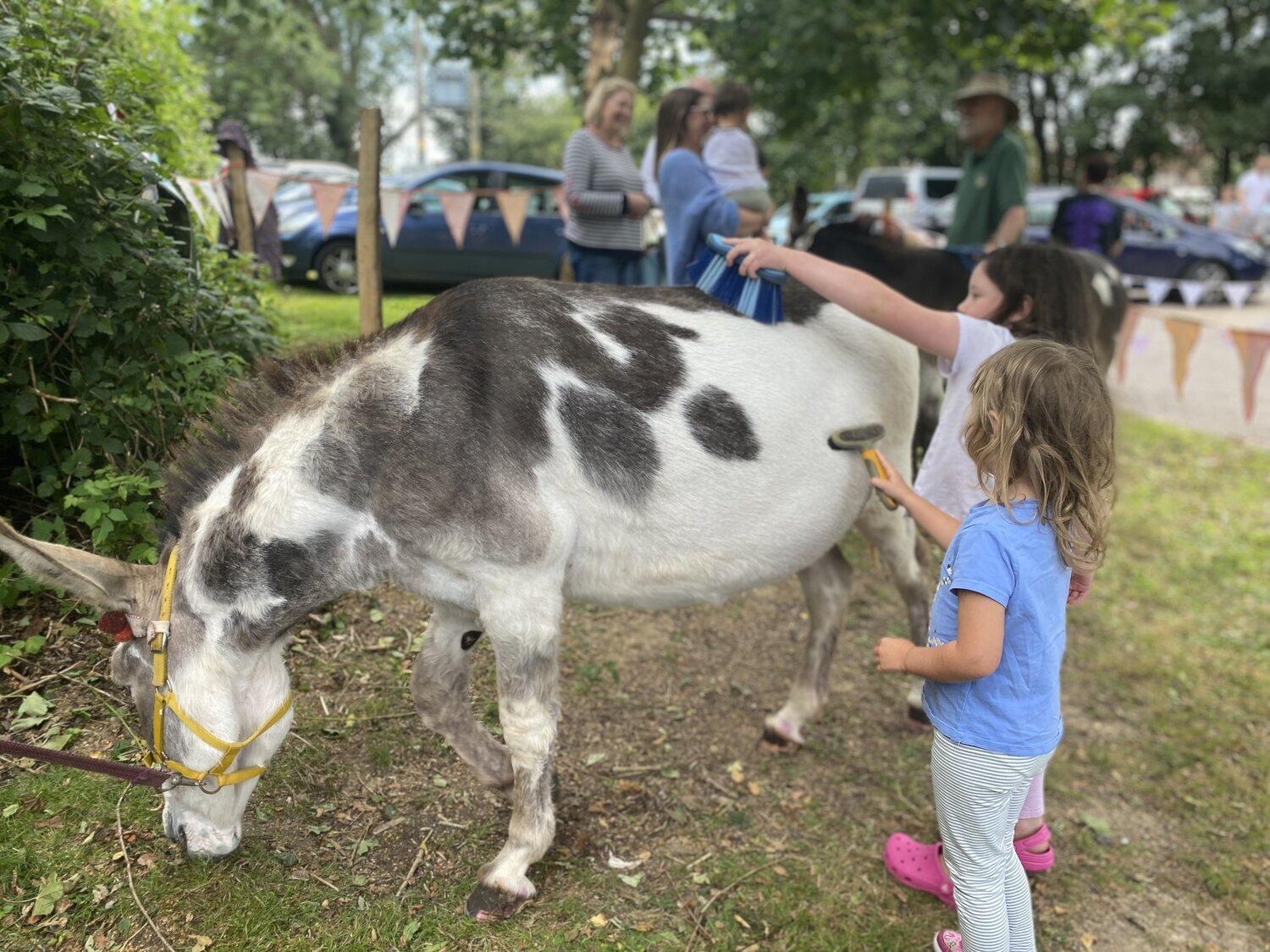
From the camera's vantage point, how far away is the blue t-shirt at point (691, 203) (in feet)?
13.6

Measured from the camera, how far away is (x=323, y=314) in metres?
5.57

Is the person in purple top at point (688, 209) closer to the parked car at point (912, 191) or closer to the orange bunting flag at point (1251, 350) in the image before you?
the orange bunting flag at point (1251, 350)

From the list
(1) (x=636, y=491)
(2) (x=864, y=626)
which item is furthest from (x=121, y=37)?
(2) (x=864, y=626)

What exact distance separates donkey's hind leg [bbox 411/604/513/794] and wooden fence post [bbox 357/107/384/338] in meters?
2.10

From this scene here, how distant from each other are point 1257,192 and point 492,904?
2099cm

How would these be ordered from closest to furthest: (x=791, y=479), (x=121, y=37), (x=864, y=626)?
1. (x=791, y=479)
2. (x=121, y=37)
3. (x=864, y=626)

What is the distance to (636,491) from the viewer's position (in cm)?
219

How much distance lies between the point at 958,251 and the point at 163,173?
146 inches

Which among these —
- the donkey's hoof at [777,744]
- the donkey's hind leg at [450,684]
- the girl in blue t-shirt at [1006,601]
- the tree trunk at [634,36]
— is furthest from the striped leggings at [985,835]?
the tree trunk at [634,36]

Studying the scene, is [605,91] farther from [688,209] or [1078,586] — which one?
[1078,586]

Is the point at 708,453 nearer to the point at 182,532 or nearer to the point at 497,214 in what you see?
the point at 182,532

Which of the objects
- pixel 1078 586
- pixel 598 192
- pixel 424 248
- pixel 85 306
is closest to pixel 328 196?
pixel 598 192

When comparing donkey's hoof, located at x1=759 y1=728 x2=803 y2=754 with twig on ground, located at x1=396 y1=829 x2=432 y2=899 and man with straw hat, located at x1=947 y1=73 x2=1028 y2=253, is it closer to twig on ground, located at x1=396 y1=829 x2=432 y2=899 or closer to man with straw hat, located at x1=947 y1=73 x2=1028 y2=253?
twig on ground, located at x1=396 y1=829 x2=432 y2=899

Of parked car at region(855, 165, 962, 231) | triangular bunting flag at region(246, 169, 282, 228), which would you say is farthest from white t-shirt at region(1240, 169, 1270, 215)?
triangular bunting flag at region(246, 169, 282, 228)
